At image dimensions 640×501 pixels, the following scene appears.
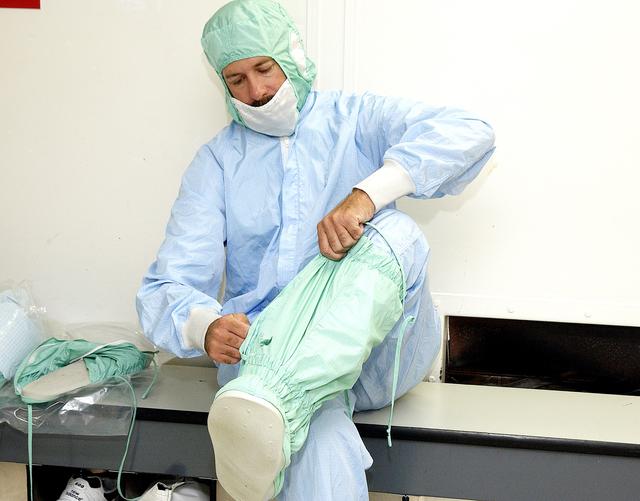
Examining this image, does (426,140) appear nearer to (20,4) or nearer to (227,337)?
(227,337)

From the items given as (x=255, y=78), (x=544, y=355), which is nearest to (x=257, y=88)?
(x=255, y=78)

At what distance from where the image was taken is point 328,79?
1680mm

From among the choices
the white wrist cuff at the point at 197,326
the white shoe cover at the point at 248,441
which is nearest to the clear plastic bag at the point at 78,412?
the white wrist cuff at the point at 197,326

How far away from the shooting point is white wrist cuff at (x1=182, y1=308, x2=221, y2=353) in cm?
123

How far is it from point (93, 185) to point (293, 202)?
62 centimetres

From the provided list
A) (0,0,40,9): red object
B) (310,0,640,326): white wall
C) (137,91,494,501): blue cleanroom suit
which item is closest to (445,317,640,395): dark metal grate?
(310,0,640,326): white wall

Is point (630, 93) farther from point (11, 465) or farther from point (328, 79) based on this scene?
point (11, 465)

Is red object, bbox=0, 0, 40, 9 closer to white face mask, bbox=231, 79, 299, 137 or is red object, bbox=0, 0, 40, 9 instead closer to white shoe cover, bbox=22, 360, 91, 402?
white face mask, bbox=231, 79, 299, 137

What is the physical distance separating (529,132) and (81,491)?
1265 millimetres

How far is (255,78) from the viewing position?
4.56 ft

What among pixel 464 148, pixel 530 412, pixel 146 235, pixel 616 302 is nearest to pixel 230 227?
pixel 146 235

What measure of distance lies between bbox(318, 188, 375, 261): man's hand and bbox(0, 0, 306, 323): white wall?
659mm

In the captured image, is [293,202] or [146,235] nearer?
[293,202]

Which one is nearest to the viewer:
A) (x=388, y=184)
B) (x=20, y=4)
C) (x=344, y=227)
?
(x=344, y=227)
